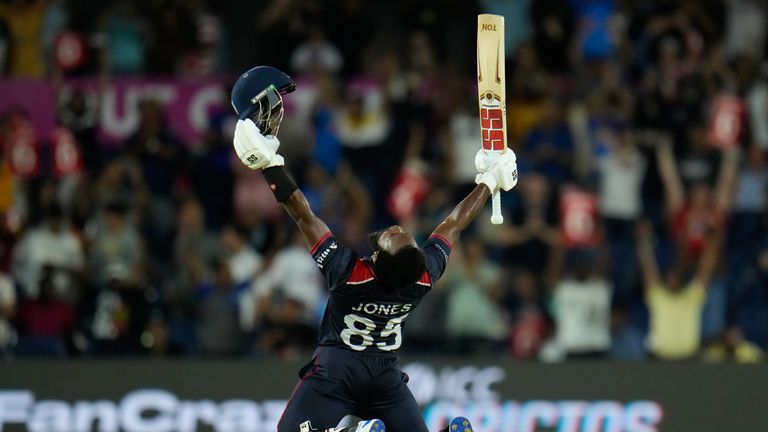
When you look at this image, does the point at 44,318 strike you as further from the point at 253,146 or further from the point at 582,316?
the point at 253,146

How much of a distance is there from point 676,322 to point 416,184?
2.97 metres

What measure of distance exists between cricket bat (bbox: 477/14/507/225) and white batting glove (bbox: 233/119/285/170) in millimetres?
1652

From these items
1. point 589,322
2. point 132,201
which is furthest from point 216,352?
point 589,322

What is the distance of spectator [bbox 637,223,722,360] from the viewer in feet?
48.2

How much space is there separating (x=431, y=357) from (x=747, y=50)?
19.6 feet

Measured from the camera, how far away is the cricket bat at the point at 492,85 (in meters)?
9.73

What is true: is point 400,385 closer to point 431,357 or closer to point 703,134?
point 431,357

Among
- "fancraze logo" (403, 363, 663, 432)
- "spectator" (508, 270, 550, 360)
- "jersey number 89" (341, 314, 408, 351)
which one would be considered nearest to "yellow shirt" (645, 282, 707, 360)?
"spectator" (508, 270, 550, 360)

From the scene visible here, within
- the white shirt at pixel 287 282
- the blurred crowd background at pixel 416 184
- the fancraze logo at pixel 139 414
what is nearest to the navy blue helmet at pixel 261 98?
the fancraze logo at pixel 139 414

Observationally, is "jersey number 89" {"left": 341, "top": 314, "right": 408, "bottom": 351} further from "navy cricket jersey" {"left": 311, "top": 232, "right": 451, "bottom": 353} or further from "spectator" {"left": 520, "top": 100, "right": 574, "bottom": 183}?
"spectator" {"left": 520, "top": 100, "right": 574, "bottom": 183}

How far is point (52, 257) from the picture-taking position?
14.8 meters

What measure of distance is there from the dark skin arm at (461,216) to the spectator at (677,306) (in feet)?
A: 17.7

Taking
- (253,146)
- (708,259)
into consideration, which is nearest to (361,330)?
(253,146)

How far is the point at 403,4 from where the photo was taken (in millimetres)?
18156
